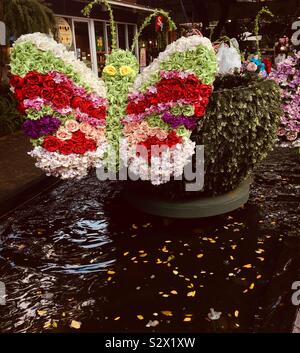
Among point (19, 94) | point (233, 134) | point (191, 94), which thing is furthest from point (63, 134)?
point (233, 134)

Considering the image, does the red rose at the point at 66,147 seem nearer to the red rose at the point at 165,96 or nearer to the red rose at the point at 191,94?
the red rose at the point at 165,96

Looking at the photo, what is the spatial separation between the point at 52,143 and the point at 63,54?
0.85 metres

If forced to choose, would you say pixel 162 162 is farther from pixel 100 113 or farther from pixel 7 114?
pixel 7 114

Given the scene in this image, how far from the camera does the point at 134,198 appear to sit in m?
4.73

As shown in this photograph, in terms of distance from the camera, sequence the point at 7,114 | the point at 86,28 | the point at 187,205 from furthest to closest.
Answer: the point at 86,28 → the point at 7,114 → the point at 187,205

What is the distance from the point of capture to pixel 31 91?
3.73 m

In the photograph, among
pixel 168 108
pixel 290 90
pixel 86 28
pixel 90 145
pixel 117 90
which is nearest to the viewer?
pixel 168 108

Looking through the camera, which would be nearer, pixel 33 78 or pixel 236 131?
pixel 33 78

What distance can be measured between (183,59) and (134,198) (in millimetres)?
1741

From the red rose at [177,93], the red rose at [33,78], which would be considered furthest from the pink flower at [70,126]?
the red rose at [177,93]

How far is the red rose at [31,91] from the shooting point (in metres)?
3.72

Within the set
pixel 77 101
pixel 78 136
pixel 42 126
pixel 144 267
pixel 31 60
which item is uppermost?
pixel 31 60

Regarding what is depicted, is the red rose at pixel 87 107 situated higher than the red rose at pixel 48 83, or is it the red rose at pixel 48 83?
the red rose at pixel 48 83

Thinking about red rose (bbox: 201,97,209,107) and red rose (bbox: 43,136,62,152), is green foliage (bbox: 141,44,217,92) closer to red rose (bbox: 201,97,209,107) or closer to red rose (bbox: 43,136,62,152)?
red rose (bbox: 201,97,209,107)
